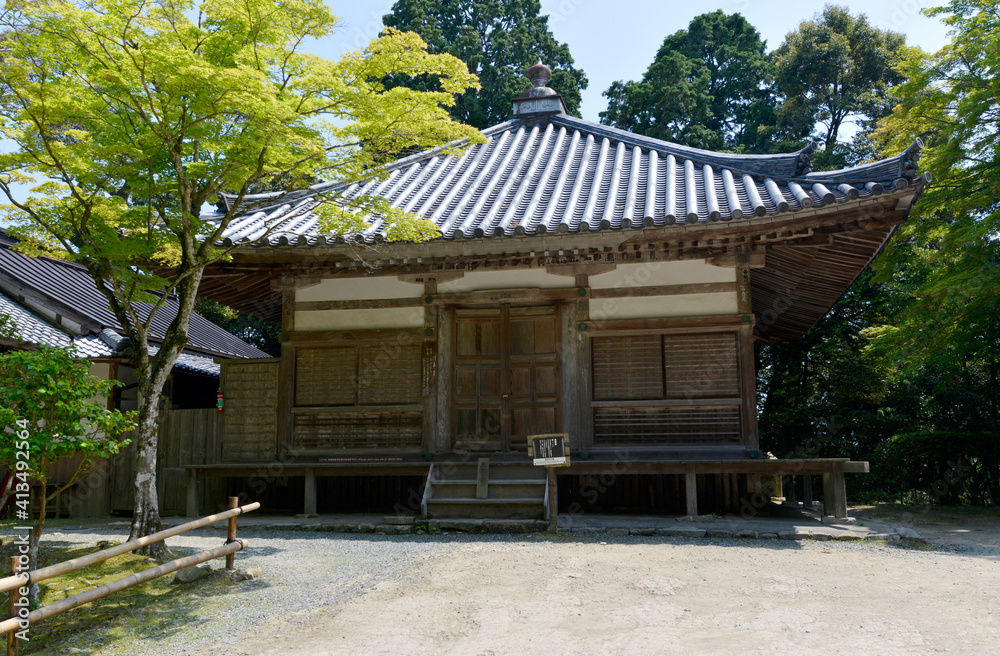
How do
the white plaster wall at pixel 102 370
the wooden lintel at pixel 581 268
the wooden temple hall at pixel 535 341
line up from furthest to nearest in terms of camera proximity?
the white plaster wall at pixel 102 370 → the wooden lintel at pixel 581 268 → the wooden temple hall at pixel 535 341

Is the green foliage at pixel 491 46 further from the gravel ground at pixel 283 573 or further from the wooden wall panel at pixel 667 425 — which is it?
the gravel ground at pixel 283 573

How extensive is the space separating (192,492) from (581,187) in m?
7.11

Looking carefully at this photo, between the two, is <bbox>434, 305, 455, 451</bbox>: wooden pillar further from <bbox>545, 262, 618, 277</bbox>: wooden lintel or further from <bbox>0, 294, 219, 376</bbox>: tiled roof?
<bbox>0, 294, 219, 376</bbox>: tiled roof

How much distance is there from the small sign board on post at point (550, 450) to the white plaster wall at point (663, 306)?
2.35 m

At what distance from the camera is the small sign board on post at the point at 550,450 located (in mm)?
7512

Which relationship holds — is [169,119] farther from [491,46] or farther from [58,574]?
[491,46]

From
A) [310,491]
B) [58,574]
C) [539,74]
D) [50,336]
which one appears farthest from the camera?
[539,74]

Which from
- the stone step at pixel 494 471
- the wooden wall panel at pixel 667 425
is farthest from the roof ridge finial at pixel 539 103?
the stone step at pixel 494 471

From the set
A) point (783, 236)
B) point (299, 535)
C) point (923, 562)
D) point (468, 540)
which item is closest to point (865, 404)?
point (783, 236)

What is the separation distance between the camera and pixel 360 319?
9992 mm

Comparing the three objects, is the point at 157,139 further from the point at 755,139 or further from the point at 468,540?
the point at 755,139

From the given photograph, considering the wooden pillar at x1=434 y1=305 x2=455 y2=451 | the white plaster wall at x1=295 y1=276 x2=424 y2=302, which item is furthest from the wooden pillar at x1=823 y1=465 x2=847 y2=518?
the white plaster wall at x1=295 y1=276 x2=424 y2=302

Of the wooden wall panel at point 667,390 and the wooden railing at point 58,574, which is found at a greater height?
the wooden wall panel at point 667,390

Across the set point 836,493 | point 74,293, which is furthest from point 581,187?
point 74,293
